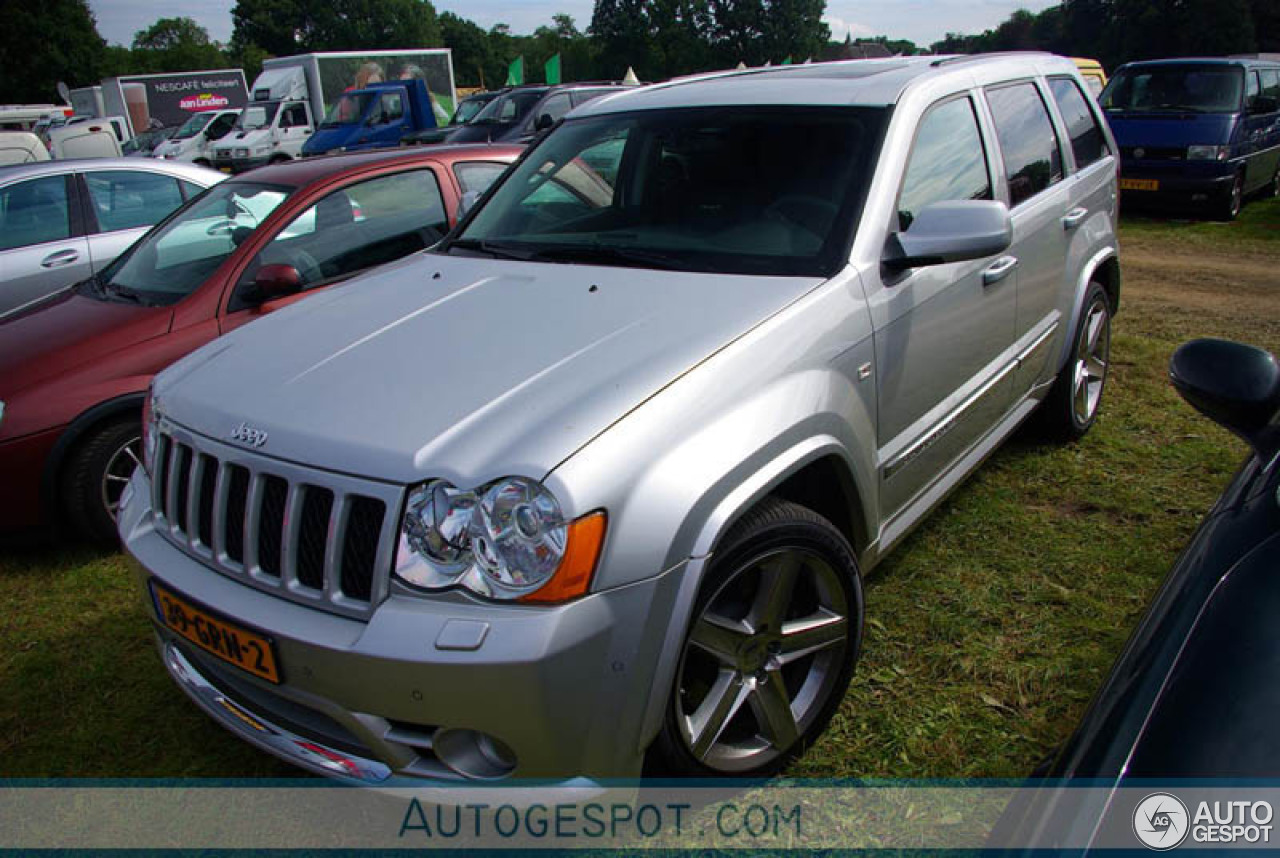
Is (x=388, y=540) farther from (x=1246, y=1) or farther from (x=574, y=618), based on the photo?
(x=1246, y=1)

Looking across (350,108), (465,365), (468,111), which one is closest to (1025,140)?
(465,365)

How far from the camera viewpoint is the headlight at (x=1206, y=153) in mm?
10773

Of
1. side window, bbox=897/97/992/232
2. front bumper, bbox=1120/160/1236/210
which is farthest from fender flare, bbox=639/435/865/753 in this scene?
front bumper, bbox=1120/160/1236/210

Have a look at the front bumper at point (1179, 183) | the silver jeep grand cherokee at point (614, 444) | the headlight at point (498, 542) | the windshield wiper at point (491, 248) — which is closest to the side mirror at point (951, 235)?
the silver jeep grand cherokee at point (614, 444)

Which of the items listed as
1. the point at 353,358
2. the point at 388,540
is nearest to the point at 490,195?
the point at 353,358

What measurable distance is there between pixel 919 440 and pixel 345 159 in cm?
347

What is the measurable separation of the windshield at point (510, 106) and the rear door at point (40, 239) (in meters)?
12.1

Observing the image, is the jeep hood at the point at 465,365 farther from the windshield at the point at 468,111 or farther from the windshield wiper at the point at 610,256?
the windshield at the point at 468,111

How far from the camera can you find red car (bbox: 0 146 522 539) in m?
3.76

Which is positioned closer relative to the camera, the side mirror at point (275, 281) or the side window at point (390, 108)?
the side mirror at point (275, 281)

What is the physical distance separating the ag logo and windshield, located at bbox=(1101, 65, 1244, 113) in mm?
12567

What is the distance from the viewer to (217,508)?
2189 mm

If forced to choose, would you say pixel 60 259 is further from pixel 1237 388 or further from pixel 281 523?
pixel 1237 388

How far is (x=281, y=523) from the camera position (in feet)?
6.81
